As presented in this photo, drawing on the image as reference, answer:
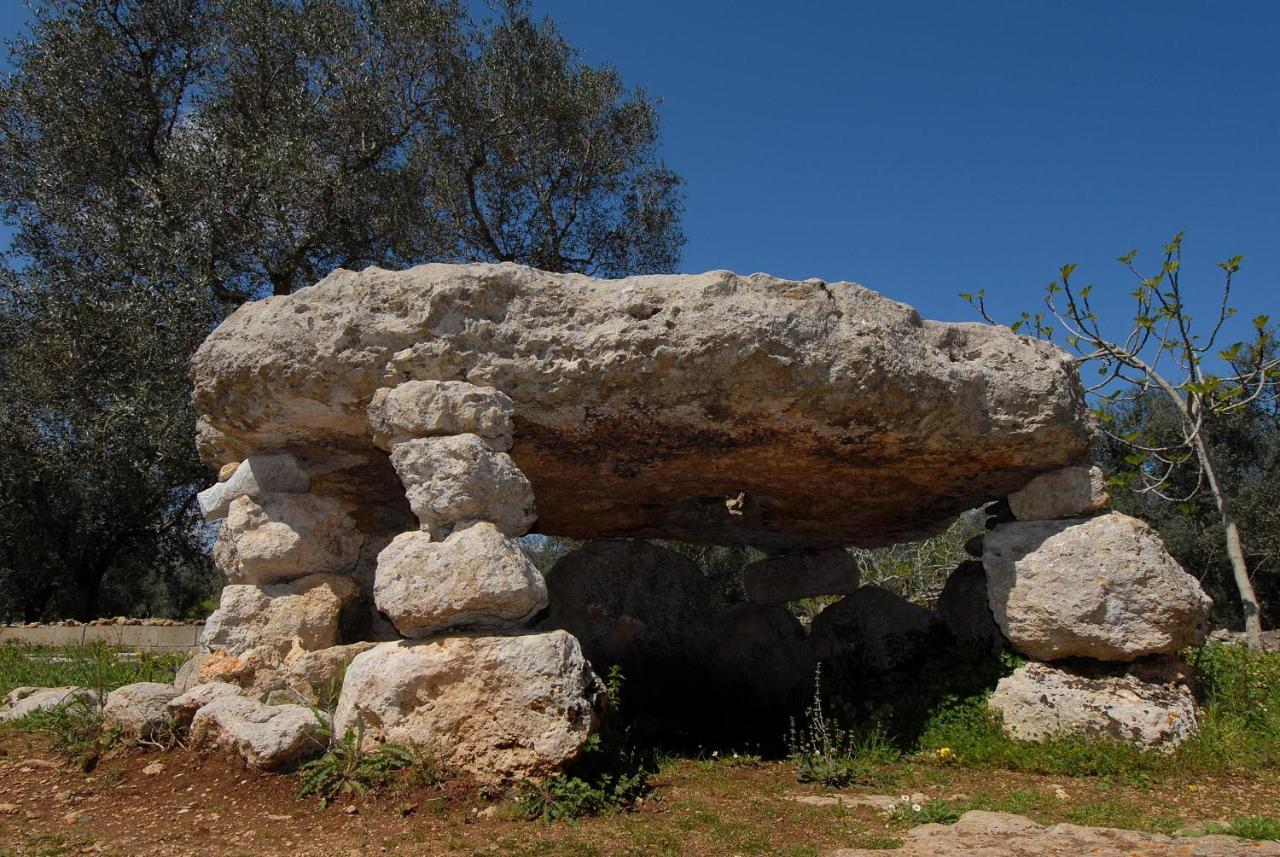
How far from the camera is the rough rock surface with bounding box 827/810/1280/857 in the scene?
3961mm

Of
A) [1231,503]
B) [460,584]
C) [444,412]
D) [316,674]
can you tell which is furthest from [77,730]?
[1231,503]

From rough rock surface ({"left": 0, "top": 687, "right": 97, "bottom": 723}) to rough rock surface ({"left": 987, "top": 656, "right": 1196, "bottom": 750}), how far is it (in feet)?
19.8

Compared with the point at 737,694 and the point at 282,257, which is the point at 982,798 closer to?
the point at 737,694

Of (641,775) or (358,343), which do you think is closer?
(641,775)

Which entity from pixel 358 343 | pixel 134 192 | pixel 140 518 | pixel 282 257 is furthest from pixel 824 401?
pixel 140 518

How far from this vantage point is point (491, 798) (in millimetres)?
4730

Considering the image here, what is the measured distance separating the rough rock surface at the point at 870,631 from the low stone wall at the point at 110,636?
25.9ft

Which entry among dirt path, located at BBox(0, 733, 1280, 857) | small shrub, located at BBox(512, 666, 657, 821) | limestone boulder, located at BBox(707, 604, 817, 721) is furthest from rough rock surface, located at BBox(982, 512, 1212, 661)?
small shrub, located at BBox(512, 666, 657, 821)

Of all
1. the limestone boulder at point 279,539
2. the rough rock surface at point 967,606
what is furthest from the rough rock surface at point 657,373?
the rough rock surface at point 967,606

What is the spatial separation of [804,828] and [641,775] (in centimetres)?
105

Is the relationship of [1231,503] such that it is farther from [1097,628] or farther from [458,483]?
[458,483]

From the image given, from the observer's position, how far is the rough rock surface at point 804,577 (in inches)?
376

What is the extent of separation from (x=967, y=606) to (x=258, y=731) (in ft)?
18.2

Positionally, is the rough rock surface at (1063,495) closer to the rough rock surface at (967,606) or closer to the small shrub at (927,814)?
the rough rock surface at (967,606)
